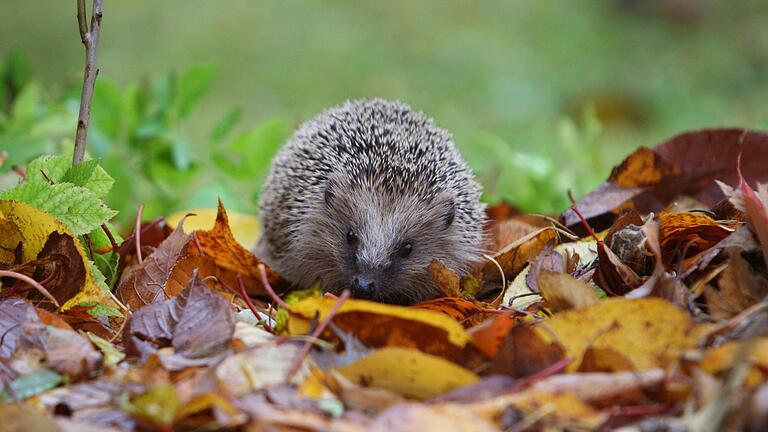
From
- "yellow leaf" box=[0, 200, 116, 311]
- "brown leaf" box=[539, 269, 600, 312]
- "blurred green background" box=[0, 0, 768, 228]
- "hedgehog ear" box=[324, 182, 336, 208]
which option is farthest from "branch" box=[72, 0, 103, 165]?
"blurred green background" box=[0, 0, 768, 228]

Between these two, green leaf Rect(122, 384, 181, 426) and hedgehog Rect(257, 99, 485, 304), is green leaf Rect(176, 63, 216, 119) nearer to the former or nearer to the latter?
hedgehog Rect(257, 99, 485, 304)

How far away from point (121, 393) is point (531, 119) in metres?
8.45

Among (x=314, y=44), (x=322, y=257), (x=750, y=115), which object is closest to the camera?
(x=322, y=257)

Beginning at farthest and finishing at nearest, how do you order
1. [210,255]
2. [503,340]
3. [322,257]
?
1. [322,257]
2. [210,255]
3. [503,340]

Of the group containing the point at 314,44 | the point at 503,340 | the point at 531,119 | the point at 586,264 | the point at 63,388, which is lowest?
the point at 63,388

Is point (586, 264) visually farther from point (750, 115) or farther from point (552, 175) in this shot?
point (750, 115)

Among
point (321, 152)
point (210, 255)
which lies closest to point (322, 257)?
point (321, 152)

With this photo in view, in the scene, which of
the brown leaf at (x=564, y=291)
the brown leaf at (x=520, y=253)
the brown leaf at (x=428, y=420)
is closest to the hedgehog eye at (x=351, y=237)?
the brown leaf at (x=520, y=253)

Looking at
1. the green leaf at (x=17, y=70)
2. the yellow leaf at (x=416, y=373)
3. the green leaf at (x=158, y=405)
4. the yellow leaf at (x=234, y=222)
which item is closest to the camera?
the green leaf at (x=158, y=405)

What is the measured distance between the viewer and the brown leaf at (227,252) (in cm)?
325

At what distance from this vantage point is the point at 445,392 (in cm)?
208

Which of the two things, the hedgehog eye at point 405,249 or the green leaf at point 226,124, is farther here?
the green leaf at point 226,124

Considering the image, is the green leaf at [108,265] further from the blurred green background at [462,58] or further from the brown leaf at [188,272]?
the blurred green background at [462,58]

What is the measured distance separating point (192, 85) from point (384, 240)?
5.46 ft
